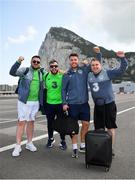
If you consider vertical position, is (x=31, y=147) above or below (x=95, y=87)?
below

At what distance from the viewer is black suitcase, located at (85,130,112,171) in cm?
689

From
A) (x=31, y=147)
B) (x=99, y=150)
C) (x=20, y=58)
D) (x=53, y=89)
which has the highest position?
(x=20, y=58)

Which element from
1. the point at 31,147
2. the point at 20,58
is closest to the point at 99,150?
the point at 31,147

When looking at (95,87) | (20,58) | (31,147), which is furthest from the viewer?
(31,147)

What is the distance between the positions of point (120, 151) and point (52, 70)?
2.21m

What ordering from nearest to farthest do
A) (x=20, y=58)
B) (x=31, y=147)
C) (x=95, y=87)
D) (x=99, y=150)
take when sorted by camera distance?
(x=99, y=150) → (x=95, y=87) → (x=20, y=58) → (x=31, y=147)

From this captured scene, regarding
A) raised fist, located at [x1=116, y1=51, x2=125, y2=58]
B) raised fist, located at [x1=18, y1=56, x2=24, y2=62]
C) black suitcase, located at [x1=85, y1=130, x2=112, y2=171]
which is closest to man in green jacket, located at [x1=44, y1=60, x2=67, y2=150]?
raised fist, located at [x1=18, y1=56, x2=24, y2=62]

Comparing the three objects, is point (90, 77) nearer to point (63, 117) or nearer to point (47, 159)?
point (63, 117)

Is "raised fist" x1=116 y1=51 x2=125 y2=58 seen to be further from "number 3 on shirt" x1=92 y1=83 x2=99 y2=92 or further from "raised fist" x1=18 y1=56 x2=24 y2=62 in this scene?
"raised fist" x1=18 y1=56 x2=24 y2=62

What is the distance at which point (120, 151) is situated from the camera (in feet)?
28.2

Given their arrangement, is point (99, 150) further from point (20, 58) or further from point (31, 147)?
point (20, 58)

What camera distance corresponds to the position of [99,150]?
6938 millimetres

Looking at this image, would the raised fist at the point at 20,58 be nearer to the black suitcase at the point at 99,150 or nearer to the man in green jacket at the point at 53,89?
the man in green jacket at the point at 53,89

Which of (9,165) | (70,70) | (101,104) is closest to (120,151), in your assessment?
(101,104)
